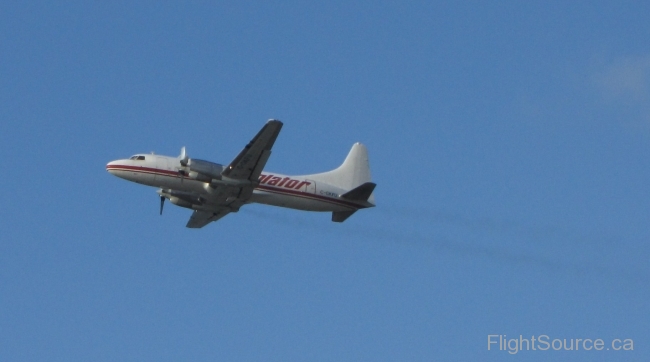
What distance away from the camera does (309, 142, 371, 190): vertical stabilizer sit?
5572 centimetres

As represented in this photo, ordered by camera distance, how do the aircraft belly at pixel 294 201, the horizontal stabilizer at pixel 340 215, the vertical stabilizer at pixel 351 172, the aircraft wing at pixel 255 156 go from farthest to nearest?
1. the vertical stabilizer at pixel 351 172
2. the horizontal stabilizer at pixel 340 215
3. the aircraft belly at pixel 294 201
4. the aircraft wing at pixel 255 156

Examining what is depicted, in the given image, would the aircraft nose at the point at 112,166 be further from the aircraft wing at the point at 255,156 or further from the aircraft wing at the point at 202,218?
the aircraft wing at the point at 202,218

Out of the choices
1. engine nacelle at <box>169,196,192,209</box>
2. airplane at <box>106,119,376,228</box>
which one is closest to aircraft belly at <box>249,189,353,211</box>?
airplane at <box>106,119,376,228</box>

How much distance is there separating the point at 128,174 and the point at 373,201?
11801mm

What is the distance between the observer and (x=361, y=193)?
53406mm

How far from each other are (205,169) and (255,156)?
241cm

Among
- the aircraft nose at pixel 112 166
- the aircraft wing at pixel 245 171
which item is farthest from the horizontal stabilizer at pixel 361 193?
the aircraft nose at pixel 112 166

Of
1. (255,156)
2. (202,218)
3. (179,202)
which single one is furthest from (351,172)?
(179,202)

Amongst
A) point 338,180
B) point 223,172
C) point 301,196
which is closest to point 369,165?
point 338,180

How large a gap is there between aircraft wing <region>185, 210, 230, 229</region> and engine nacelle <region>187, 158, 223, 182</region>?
13.5 feet

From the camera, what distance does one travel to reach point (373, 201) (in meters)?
55.1

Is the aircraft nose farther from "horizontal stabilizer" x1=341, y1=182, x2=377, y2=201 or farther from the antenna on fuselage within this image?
"horizontal stabilizer" x1=341, y1=182, x2=377, y2=201

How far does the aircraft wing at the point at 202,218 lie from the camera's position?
55156mm

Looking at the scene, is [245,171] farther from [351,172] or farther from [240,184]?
[351,172]
